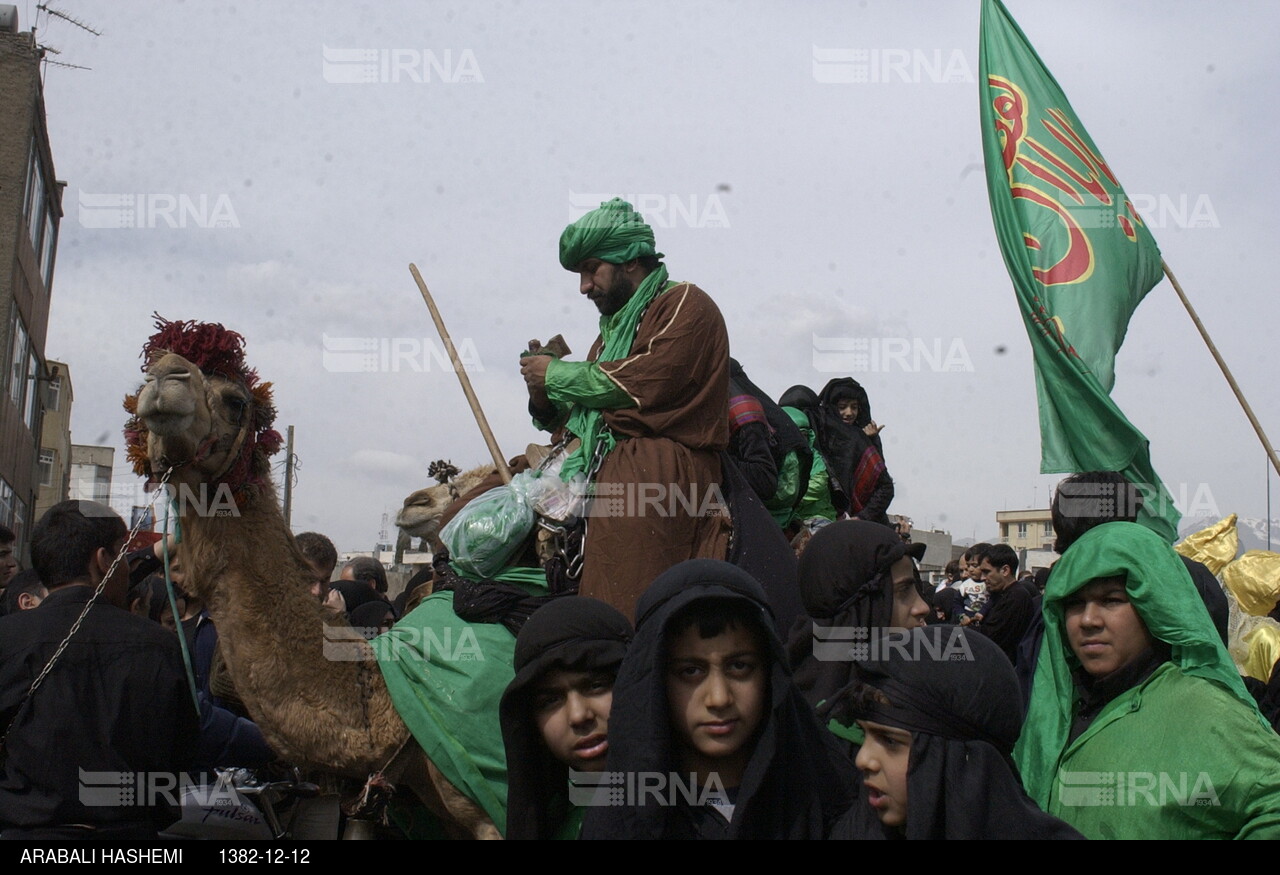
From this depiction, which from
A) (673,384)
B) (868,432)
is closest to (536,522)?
(673,384)

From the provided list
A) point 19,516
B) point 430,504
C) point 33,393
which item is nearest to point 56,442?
point 33,393

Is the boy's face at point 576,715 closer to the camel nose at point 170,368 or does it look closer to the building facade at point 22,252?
the camel nose at point 170,368

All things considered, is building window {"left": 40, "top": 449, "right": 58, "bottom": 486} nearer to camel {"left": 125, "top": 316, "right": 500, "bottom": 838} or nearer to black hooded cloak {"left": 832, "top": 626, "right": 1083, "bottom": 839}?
camel {"left": 125, "top": 316, "right": 500, "bottom": 838}

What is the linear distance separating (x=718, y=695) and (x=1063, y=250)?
5154 millimetres

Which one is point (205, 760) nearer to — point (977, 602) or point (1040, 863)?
point (1040, 863)

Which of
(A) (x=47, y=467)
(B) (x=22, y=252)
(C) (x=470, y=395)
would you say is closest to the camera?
(C) (x=470, y=395)

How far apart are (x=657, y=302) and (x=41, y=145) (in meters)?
30.9

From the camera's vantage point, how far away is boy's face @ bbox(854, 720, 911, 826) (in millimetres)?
2441

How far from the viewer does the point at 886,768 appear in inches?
97.4

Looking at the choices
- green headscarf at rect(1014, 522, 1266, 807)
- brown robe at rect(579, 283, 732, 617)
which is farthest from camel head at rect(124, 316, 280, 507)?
green headscarf at rect(1014, 522, 1266, 807)

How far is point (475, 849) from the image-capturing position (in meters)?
3.74

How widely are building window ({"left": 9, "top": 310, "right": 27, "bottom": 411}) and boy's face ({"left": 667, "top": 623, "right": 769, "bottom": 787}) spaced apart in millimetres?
29879

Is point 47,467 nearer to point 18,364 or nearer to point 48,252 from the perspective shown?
point 48,252

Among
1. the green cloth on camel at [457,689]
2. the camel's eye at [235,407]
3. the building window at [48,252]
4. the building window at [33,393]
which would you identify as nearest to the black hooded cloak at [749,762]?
the green cloth on camel at [457,689]
